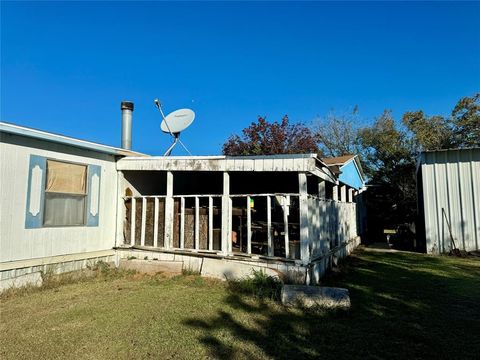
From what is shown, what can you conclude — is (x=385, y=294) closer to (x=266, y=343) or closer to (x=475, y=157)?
(x=266, y=343)

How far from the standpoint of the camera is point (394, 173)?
750 inches

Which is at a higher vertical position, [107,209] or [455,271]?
[107,209]

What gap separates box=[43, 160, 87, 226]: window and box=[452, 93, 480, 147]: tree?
20.3 m

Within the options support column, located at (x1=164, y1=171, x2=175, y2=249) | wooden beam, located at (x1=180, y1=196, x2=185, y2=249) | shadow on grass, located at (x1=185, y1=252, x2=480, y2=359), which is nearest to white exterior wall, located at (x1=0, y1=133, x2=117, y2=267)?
support column, located at (x1=164, y1=171, x2=175, y2=249)

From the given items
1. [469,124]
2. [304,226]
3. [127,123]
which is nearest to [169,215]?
[304,226]

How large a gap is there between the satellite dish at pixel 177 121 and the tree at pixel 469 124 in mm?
17301

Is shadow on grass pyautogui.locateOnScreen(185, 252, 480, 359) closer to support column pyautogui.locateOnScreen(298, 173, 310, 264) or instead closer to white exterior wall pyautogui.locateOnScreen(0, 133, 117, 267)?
support column pyautogui.locateOnScreen(298, 173, 310, 264)

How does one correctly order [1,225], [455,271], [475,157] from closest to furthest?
[1,225], [455,271], [475,157]

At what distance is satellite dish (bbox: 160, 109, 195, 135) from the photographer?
9.38 m

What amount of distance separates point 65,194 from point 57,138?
118 centimetres

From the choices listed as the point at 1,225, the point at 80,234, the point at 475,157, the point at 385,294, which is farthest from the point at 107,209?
the point at 475,157

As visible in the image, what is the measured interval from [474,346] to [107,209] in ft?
23.9

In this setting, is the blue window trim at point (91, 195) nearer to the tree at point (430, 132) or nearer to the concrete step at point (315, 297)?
the concrete step at point (315, 297)

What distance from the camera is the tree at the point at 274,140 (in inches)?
901
